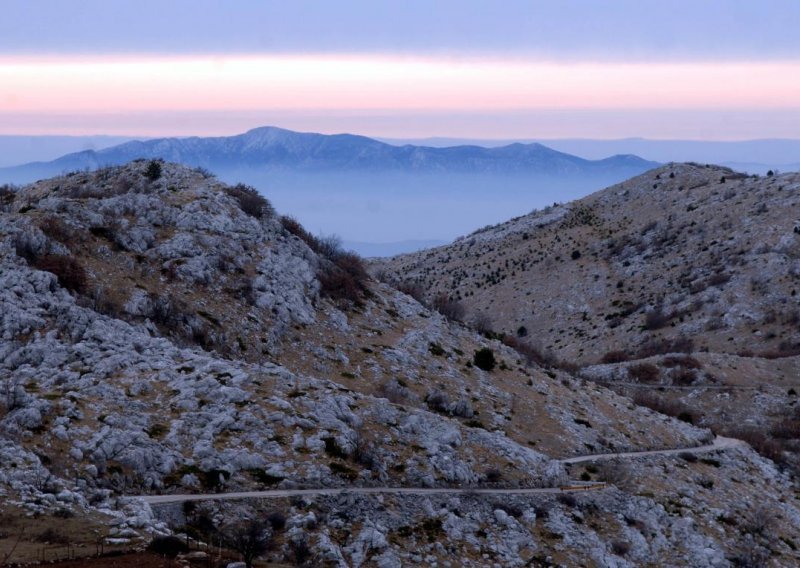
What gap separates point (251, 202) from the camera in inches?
2451

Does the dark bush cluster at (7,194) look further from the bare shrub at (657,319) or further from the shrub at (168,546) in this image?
the bare shrub at (657,319)

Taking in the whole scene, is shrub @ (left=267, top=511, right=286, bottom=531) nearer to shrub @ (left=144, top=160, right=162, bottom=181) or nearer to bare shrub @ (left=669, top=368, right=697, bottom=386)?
shrub @ (left=144, top=160, right=162, bottom=181)

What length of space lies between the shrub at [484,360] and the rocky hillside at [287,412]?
0.23 m

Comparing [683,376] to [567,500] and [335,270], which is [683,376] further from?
[567,500]

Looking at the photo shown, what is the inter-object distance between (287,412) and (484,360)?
66.4 ft

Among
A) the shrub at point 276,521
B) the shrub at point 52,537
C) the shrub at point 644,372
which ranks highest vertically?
the shrub at point 52,537

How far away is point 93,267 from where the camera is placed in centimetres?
4944

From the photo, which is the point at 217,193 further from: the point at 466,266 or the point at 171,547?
the point at 466,266

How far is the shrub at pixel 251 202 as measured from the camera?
202 ft

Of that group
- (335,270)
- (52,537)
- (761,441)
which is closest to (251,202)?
(335,270)

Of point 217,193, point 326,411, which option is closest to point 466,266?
point 217,193

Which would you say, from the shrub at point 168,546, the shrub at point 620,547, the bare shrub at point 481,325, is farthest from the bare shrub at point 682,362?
the shrub at point 168,546

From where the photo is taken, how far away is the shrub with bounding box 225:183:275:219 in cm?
6172

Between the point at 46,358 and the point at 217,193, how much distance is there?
2380cm
